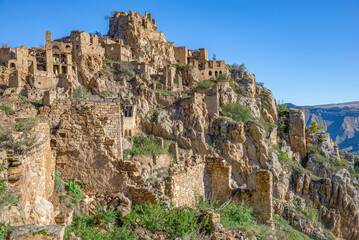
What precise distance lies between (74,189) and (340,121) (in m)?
135

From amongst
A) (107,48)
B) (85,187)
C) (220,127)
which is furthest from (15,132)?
(107,48)

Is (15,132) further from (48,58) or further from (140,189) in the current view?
(48,58)

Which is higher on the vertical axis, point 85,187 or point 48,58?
point 48,58

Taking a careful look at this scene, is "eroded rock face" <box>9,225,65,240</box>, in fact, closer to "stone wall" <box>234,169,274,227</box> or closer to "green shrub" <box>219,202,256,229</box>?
"green shrub" <box>219,202,256,229</box>

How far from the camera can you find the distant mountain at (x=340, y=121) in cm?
11160

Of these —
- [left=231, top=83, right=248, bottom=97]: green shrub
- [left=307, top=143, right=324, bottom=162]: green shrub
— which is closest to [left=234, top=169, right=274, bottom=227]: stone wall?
[left=231, top=83, right=248, bottom=97]: green shrub

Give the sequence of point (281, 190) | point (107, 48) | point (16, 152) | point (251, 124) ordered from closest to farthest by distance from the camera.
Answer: point (16, 152) < point (281, 190) < point (251, 124) < point (107, 48)

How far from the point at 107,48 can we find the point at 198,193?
133 feet


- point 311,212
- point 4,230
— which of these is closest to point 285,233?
point 4,230

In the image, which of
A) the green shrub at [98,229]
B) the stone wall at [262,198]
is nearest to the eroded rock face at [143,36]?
the stone wall at [262,198]

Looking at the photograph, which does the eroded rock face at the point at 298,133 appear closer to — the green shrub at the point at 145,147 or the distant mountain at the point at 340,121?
the green shrub at the point at 145,147

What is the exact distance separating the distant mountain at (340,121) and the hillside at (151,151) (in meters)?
60.8

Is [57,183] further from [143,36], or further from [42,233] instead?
[143,36]

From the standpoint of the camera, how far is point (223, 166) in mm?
10523
